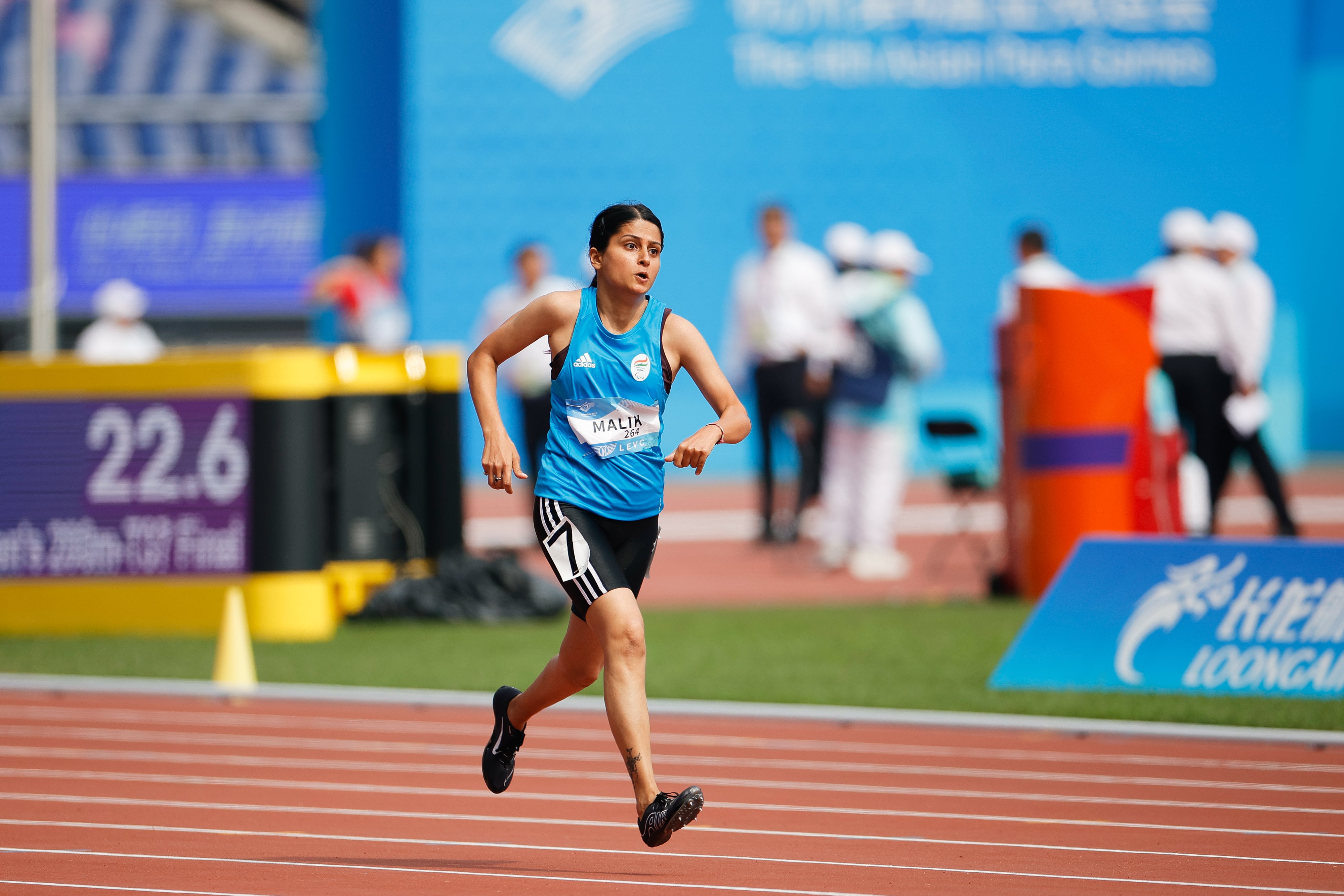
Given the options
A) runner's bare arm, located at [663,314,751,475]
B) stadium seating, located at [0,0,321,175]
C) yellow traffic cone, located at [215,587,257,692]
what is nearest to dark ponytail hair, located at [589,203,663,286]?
runner's bare arm, located at [663,314,751,475]

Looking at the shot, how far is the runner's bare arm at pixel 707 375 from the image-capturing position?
557 cm

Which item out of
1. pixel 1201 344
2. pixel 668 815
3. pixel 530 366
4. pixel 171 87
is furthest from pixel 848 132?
pixel 171 87

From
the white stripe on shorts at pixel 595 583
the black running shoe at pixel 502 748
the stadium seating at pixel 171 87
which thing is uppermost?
the stadium seating at pixel 171 87

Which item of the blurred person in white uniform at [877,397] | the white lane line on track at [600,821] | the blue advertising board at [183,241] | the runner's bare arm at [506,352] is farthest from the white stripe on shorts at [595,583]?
the blue advertising board at [183,241]

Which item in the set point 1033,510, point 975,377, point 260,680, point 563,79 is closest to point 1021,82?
point 975,377

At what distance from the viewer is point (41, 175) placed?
13.3 metres

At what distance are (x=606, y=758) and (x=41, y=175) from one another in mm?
7403

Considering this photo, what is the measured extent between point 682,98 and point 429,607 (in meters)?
12.6

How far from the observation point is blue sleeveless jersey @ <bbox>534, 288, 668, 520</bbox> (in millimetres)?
5648

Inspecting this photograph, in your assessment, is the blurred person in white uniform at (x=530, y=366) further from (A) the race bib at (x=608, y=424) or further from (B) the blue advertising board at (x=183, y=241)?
(B) the blue advertising board at (x=183, y=241)

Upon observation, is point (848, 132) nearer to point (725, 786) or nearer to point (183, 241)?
point (183, 241)

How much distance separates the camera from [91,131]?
35.4 m

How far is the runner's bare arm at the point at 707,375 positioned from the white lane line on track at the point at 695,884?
1.20m

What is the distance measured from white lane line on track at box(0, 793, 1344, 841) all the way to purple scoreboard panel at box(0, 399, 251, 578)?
14.9 feet
